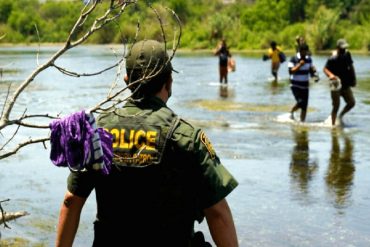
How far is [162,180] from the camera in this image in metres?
3.56

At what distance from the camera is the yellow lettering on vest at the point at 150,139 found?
140 inches

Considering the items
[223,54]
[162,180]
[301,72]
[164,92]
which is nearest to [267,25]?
[223,54]

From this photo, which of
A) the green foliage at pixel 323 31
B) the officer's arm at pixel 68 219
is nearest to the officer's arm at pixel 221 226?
the officer's arm at pixel 68 219

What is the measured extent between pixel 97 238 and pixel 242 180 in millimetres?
6000

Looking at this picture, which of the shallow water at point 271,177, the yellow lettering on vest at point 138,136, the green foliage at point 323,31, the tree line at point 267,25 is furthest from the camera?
the tree line at point 267,25

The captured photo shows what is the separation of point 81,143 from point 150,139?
1.00 feet

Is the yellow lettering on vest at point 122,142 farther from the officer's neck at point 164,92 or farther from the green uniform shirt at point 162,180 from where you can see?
the officer's neck at point 164,92

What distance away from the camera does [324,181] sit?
9484 millimetres

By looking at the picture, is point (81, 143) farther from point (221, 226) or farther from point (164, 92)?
point (221, 226)

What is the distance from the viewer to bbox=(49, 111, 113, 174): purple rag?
11.4ft

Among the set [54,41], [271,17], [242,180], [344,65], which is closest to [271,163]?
[242,180]

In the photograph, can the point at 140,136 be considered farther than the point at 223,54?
No

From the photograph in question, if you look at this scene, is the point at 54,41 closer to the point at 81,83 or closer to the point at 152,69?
the point at 81,83

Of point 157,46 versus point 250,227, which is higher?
point 157,46
